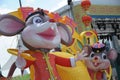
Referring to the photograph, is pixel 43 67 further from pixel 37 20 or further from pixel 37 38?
pixel 37 20

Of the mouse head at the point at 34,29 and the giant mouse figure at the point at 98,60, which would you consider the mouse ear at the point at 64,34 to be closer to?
the mouse head at the point at 34,29

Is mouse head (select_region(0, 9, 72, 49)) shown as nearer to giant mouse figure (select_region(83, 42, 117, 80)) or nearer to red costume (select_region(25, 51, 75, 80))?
red costume (select_region(25, 51, 75, 80))

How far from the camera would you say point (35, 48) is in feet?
9.27

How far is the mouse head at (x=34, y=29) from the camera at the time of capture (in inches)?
108

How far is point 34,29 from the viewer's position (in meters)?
2.77

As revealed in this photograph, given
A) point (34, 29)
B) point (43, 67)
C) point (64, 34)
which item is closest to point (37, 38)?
point (34, 29)

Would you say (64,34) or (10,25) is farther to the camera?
(64,34)

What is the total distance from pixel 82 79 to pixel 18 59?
101 centimetres

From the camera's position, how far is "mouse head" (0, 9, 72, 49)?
2748 millimetres

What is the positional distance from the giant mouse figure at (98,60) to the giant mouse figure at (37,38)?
2.53 feet

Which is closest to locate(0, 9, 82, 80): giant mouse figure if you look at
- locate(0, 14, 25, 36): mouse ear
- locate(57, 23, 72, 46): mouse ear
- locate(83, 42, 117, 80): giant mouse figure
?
locate(0, 14, 25, 36): mouse ear

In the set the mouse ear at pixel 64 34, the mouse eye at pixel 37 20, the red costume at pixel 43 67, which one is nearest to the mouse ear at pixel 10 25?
the mouse eye at pixel 37 20

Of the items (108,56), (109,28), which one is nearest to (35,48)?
(108,56)

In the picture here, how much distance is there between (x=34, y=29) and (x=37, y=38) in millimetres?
89
